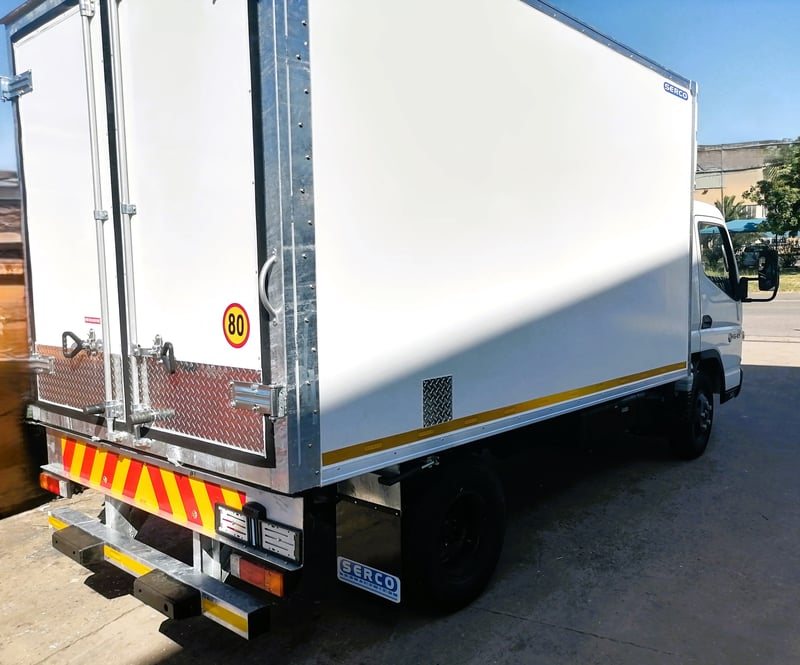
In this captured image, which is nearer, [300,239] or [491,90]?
[300,239]

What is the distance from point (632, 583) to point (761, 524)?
1.53m

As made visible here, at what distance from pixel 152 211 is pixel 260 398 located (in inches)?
41.5

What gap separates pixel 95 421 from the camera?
338 centimetres

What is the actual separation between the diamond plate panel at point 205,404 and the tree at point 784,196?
112 ft

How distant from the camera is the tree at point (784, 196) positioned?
30797 mm

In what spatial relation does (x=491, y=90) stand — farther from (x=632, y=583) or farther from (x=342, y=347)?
(x=632, y=583)

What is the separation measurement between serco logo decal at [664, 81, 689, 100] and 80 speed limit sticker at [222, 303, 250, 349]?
400 cm

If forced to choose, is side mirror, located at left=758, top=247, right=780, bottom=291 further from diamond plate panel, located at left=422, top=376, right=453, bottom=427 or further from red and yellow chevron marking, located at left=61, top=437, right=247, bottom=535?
red and yellow chevron marking, located at left=61, top=437, right=247, bottom=535

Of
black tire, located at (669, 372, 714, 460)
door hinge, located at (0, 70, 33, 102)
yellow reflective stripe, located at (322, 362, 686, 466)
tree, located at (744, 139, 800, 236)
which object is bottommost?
black tire, located at (669, 372, 714, 460)

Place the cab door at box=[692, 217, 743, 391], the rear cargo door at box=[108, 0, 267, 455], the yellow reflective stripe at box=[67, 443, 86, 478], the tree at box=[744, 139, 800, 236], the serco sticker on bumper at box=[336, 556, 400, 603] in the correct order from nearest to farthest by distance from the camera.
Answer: the rear cargo door at box=[108, 0, 267, 455] < the serco sticker on bumper at box=[336, 556, 400, 603] < the yellow reflective stripe at box=[67, 443, 86, 478] < the cab door at box=[692, 217, 743, 391] < the tree at box=[744, 139, 800, 236]

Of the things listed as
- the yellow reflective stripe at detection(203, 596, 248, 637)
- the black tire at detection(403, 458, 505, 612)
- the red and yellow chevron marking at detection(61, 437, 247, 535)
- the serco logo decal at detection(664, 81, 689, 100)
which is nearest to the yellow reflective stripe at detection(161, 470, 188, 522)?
the red and yellow chevron marking at detection(61, 437, 247, 535)

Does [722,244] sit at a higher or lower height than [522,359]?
higher

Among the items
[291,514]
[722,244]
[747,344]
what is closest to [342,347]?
[291,514]

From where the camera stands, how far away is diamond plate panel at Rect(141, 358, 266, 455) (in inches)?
106
